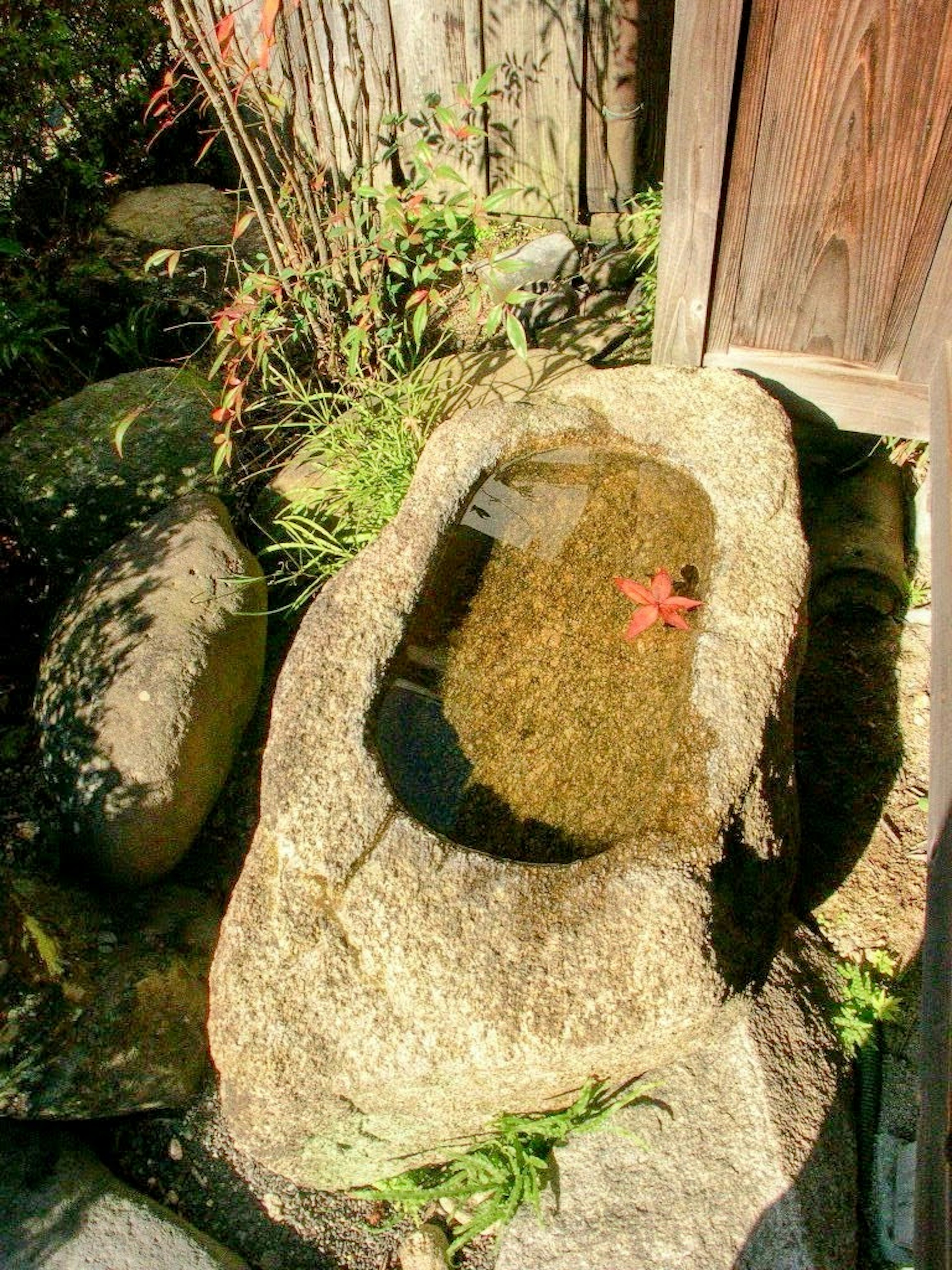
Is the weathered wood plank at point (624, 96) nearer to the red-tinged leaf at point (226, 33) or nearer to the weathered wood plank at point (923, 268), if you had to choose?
the red-tinged leaf at point (226, 33)

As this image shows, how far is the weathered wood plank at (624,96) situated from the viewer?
10.3 ft

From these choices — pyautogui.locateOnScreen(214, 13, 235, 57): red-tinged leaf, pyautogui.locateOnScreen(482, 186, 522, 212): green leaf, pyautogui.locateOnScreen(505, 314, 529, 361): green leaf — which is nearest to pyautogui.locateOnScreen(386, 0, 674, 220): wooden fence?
pyautogui.locateOnScreen(482, 186, 522, 212): green leaf

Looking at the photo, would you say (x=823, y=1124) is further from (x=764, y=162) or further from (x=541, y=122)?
(x=541, y=122)

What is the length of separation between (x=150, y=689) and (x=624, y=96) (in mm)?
2618

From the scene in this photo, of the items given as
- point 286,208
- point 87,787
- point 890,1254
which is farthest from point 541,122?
point 890,1254

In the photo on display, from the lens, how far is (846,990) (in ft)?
7.41

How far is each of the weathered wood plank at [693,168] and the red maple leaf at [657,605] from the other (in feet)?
2.60

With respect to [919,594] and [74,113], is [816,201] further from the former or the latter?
[74,113]

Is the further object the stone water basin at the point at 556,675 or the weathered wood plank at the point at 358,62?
the weathered wood plank at the point at 358,62

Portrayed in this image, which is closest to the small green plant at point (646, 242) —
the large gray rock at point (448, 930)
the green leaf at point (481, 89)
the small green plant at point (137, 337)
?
the green leaf at point (481, 89)

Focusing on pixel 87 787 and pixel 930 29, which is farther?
pixel 87 787

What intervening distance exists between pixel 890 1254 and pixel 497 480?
1.96m

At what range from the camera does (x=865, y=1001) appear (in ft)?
7.34

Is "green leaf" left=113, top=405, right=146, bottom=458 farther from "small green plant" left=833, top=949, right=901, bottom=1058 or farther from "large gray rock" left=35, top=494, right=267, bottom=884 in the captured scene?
"small green plant" left=833, top=949, right=901, bottom=1058
